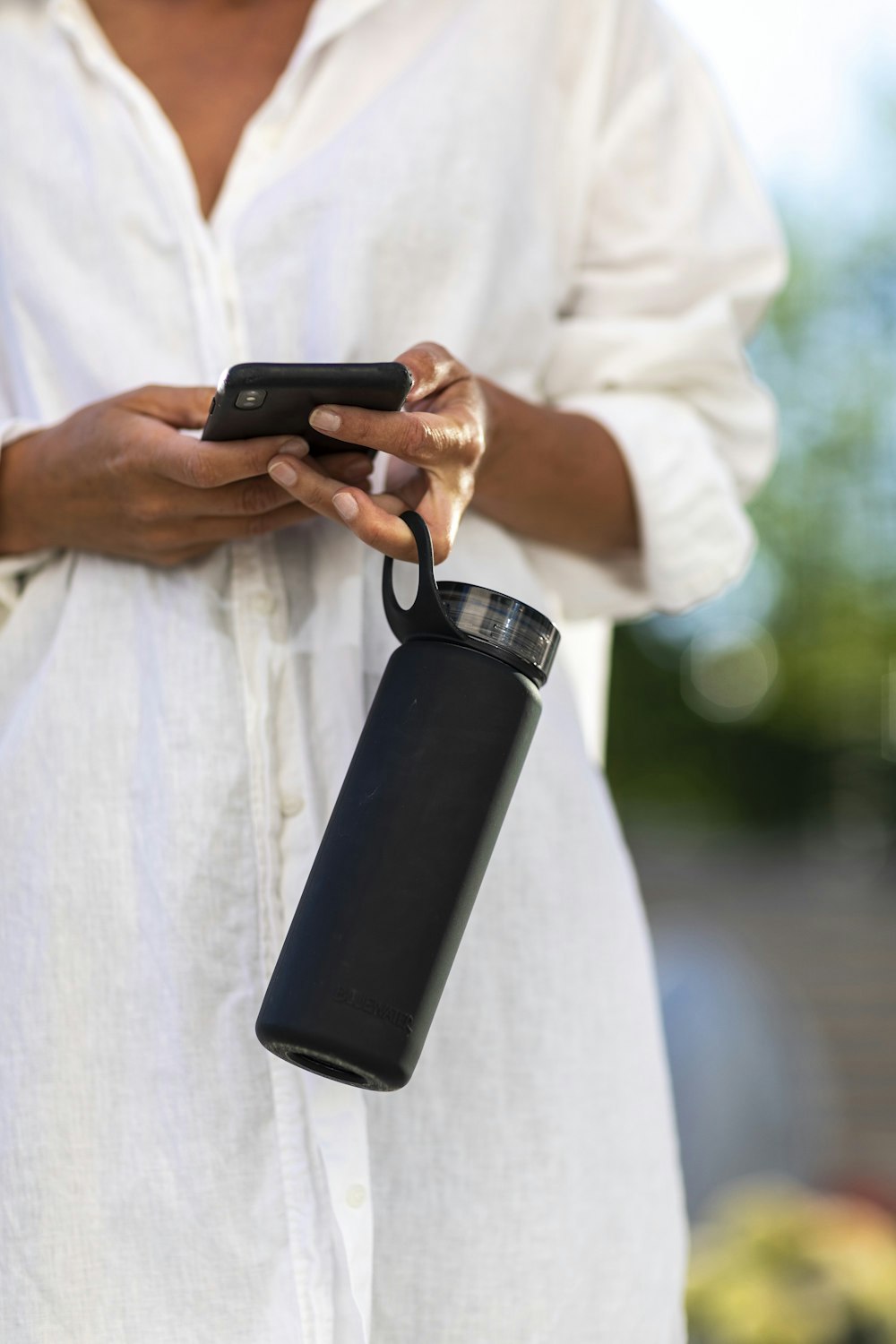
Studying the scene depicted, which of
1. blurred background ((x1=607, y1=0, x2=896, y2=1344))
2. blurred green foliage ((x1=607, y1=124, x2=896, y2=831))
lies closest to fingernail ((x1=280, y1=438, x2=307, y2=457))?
blurred background ((x1=607, y1=0, x2=896, y2=1344))

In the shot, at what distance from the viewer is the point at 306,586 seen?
3.49 feet

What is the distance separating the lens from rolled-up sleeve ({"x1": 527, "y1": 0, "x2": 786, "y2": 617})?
1222 millimetres

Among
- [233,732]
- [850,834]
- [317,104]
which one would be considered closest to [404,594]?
[233,732]

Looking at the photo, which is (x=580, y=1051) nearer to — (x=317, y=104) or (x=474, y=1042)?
(x=474, y=1042)

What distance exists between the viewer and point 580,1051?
1.03m

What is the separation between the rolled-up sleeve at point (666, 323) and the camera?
1222 mm

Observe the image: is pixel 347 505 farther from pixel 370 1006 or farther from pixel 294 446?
pixel 370 1006

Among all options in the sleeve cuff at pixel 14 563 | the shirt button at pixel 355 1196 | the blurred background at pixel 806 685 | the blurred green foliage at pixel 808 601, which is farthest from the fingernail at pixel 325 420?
the blurred green foliage at pixel 808 601

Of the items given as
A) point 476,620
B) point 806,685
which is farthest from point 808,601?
point 476,620

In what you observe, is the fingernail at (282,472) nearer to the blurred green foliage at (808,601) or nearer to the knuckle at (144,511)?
the knuckle at (144,511)

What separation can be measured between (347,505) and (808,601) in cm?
1852

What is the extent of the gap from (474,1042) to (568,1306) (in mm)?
178

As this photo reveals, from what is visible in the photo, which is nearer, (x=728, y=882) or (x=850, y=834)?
(x=728, y=882)

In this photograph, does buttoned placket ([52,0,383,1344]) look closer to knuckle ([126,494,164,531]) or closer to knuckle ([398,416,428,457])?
knuckle ([126,494,164,531])
